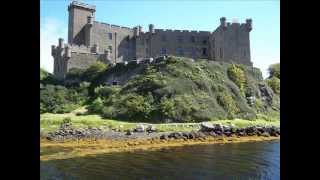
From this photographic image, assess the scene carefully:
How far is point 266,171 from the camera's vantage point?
1700cm

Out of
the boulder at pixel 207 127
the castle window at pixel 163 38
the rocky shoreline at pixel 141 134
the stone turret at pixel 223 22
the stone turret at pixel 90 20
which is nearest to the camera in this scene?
the rocky shoreline at pixel 141 134

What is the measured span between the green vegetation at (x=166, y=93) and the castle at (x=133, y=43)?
12.1ft

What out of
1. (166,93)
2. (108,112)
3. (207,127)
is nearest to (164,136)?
(207,127)

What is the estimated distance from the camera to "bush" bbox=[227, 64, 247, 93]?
158 ft

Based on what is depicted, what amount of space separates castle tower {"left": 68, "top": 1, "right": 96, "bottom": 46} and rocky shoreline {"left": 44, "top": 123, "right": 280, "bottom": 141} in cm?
2680

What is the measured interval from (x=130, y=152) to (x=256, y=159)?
750 centimetres

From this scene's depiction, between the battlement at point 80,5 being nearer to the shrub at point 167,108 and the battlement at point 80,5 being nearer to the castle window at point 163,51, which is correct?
the castle window at point 163,51

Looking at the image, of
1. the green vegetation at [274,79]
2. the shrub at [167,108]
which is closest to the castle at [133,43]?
the green vegetation at [274,79]

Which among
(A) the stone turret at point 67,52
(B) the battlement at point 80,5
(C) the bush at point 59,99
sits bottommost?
(C) the bush at point 59,99

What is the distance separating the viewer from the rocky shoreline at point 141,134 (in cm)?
3002

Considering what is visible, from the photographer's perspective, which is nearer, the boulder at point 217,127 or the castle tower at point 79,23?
the boulder at point 217,127
